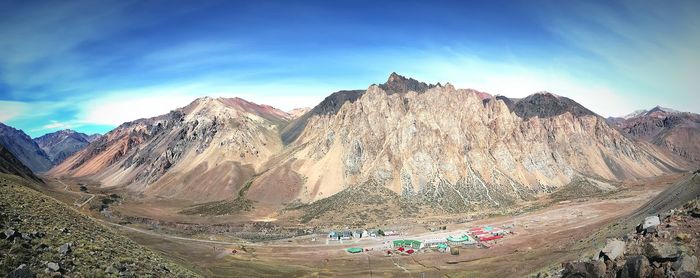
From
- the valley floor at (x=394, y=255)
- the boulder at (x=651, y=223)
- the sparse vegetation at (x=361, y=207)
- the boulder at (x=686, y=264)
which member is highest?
the boulder at (x=651, y=223)

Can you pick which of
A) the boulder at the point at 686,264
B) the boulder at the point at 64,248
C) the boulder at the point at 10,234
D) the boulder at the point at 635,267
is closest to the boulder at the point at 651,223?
the boulder at the point at 635,267

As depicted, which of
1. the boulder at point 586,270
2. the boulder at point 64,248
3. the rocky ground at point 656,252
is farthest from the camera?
the boulder at point 64,248

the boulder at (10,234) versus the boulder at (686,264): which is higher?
the boulder at (10,234)

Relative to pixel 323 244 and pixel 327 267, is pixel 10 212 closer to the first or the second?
pixel 327 267

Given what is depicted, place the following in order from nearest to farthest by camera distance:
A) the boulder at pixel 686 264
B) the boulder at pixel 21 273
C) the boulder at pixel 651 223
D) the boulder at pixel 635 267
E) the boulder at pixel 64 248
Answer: the boulder at pixel 21 273 → the boulder at pixel 686 264 → the boulder at pixel 635 267 → the boulder at pixel 64 248 → the boulder at pixel 651 223

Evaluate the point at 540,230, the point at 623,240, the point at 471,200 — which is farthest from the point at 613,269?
the point at 471,200

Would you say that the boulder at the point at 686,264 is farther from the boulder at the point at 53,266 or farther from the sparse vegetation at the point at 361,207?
the sparse vegetation at the point at 361,207

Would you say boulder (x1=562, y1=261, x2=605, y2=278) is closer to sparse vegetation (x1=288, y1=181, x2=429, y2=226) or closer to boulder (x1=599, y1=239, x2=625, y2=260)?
boulder (x1=599, y1=239, x2=625, y2=260)

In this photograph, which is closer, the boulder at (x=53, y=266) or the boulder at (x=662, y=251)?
the boulder at (x=662, y=251)
